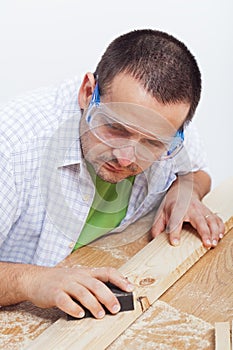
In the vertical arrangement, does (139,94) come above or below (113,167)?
above

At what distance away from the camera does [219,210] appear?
5.57 feet

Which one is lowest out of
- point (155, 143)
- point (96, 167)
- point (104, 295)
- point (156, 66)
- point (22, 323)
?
point (22, 323)

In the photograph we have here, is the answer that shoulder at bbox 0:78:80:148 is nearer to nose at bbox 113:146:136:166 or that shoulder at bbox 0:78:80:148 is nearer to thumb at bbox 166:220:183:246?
nose at bbox 113:146:136:166

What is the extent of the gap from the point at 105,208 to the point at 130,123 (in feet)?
1.39

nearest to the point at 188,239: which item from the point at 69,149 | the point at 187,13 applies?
the point at 69,149

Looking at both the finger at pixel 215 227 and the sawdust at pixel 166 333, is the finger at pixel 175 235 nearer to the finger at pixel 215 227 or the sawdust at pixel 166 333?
the finger at pixel 215 227

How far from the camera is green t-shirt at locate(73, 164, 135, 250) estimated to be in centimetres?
156

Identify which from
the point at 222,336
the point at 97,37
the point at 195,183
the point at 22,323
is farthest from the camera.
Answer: the point at 97,37

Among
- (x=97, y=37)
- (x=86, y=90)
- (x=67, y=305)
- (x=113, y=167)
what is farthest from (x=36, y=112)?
(x=97, y=37)

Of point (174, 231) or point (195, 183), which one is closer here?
point (174, 231)

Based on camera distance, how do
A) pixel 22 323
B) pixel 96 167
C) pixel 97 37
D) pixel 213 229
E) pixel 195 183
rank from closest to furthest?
1. pixel 22 323
2. pixel 96 167
3. pixel 213 229
4. pixel 195 183
5. pixel 97 37

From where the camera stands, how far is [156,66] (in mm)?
1364

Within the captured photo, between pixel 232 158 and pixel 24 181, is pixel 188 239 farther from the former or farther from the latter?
pixel 232 158

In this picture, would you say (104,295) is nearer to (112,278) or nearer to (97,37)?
(112,278)
